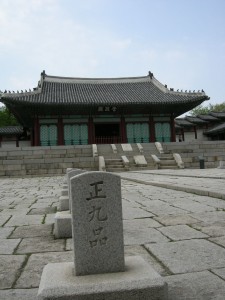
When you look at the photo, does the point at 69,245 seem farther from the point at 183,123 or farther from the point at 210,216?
the point at 183,123

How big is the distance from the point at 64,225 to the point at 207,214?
6.49 feet

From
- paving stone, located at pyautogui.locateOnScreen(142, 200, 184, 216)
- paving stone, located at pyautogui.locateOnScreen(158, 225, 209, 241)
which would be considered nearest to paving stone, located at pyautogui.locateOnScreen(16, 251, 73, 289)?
paving stone, located at pyautogui.locateOnScreen(158, 225, 209, 241)

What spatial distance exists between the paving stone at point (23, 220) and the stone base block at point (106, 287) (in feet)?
8.15

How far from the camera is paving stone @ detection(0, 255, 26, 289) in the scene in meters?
2.19

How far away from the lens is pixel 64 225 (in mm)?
3418

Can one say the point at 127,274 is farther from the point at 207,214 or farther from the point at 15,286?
the point at 207,214

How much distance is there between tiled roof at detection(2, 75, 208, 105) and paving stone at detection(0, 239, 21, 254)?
2160cm

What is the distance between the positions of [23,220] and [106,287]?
3.01 m

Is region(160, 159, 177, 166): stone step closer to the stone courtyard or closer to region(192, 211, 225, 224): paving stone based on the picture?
the stone courtyard

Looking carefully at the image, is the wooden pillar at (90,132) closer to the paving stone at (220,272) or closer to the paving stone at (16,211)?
the paving stone at (16,211)

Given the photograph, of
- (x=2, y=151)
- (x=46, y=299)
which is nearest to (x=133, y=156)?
(x=2, y=151)

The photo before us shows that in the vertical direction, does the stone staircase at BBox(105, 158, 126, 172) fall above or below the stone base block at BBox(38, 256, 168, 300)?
above

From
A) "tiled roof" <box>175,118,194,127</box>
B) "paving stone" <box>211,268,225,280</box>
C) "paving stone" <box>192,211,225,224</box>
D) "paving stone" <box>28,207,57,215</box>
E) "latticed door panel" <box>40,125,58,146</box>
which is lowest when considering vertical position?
"paving stone" <box>28,207,57,215</box>

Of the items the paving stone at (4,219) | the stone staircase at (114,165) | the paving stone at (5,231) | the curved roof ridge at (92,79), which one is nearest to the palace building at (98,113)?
the curved roof ridge at (92,79)
